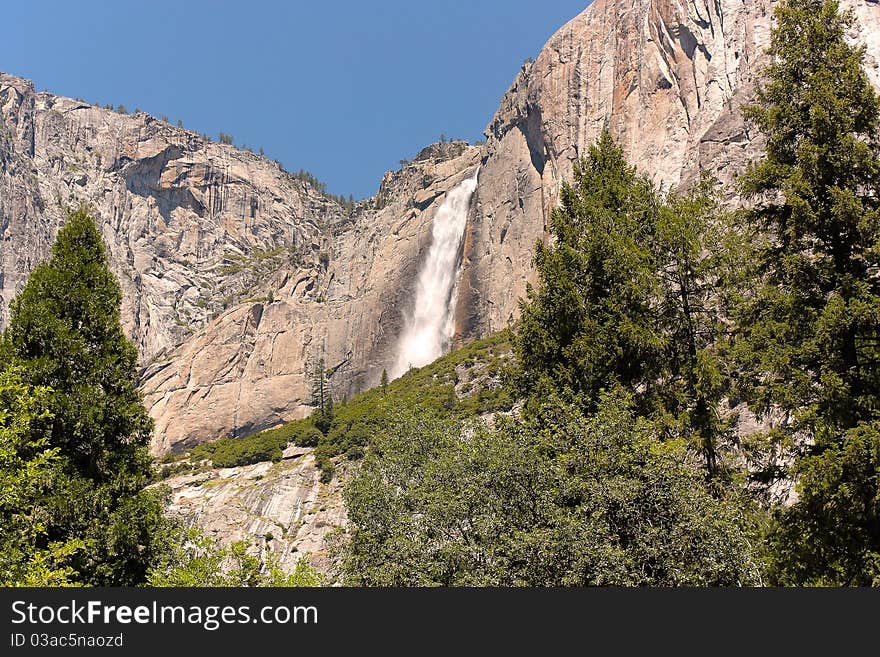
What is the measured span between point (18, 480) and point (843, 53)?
1913 centimetres

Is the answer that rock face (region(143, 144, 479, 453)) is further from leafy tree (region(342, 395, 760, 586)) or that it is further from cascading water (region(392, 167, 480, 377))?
leafy tree (region(342, 395, 760, 586))

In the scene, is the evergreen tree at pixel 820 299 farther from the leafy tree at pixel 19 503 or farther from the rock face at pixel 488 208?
the rock face at pixel 488 208

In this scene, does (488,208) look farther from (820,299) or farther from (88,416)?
Answer: (820,299)

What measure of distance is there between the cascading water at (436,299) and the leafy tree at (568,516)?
102003 millimetres

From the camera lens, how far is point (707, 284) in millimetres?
19594

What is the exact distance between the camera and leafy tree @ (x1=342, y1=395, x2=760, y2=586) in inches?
533

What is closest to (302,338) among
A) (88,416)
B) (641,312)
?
(88,416)

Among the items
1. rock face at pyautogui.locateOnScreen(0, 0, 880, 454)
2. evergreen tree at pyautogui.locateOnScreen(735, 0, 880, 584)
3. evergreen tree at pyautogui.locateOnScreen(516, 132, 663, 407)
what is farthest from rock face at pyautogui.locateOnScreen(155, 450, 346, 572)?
evergreen tree at pyautogui.locateOnScreen(735, 0, 880, 584)

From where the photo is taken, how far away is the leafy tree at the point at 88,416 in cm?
1733

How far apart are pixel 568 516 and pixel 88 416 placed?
12.0 metres

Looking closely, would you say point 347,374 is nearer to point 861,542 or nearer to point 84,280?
point 84,280

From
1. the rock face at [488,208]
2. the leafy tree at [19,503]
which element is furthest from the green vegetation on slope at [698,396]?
the rock face at [488,208]

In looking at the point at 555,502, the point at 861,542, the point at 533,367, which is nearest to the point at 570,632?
the point at 555,502

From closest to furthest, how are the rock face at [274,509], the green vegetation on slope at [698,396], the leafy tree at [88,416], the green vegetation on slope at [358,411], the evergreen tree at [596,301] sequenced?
the green vegetation on slope at [698,396] < the leafy tree at [88,416] < the evergreen tree at [596,301] < the rock face at [274,509] < the green vegetation on slope at [358,411]
